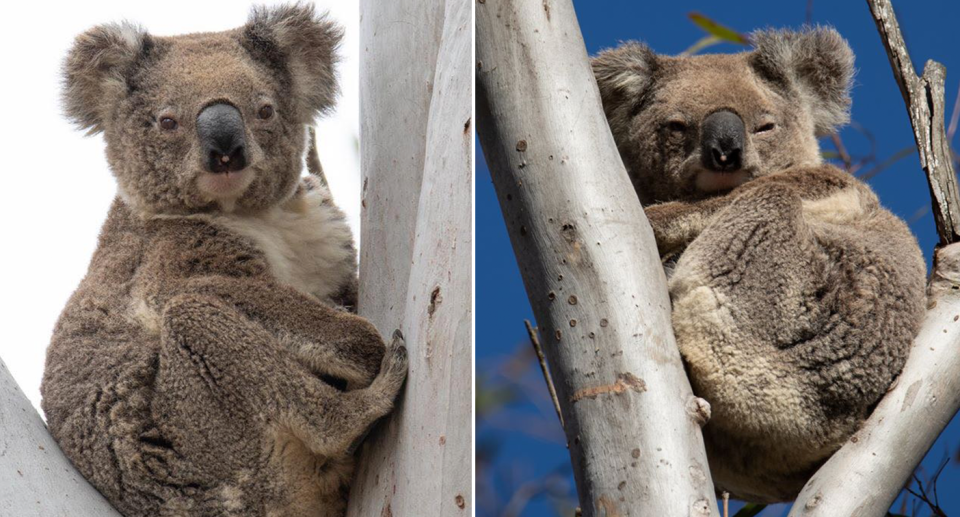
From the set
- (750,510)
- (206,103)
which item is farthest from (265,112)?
(750,510)

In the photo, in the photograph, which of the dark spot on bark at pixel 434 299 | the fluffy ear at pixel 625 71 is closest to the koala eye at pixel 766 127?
the fluffy ear at pixel 625 71

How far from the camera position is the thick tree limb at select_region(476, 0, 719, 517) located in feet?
5.51

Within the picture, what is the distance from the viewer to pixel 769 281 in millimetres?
2281

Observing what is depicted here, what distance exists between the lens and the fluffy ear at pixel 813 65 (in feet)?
9.33

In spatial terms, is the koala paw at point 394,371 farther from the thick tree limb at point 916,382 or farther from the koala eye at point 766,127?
the koala eye at point 766,127

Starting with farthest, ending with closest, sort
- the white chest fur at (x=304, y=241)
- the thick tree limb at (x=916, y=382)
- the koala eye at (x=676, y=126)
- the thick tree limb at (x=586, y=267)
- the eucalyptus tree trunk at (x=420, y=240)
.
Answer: the koala eye at (x=676, y=126), the white chest fur at (x=304, y=241), the thick tree limb at (x=916, y=382), the thick tree limb at (x=586, y=267), the eucalyptus tree trunk at (x=420, y=240)

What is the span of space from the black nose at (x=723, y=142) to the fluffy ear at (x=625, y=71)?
292 mm

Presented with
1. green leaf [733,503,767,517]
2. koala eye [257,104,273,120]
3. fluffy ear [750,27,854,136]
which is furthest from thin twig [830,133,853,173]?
koala eye [257,104,273,120]

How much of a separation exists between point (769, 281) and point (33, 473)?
159 cm

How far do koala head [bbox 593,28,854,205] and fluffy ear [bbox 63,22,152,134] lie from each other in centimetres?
126

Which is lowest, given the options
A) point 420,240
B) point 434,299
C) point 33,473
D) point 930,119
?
point 33,473

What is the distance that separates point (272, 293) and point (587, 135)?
73 centimetres

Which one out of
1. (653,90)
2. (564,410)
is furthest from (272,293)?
(653,90)

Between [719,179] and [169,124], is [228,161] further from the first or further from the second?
[719,179]
